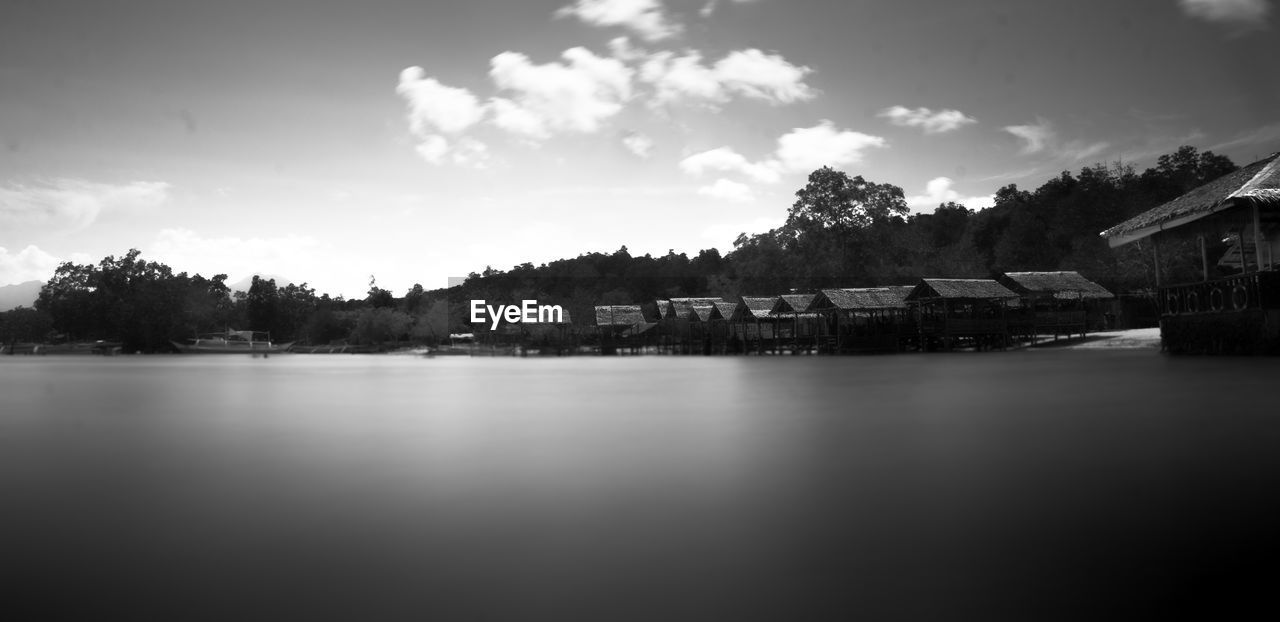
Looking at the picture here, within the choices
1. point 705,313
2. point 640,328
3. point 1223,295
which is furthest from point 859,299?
point 1223,295

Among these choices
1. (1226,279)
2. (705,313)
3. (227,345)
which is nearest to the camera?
(1226,279)

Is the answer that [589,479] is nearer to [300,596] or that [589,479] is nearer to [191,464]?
[300,596]

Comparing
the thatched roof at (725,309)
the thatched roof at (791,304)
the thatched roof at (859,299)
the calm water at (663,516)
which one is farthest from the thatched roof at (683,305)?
the calm water at (663,516)

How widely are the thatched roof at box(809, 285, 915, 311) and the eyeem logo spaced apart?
16.7 m

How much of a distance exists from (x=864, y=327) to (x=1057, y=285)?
8273 millimetres

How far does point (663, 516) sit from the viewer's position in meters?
3.21

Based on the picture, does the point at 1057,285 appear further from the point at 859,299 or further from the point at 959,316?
the point at 859,299

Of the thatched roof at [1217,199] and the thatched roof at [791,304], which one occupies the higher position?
the thatched roof at [1217,199]

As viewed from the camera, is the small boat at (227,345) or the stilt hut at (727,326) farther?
the small boat at (227,345)

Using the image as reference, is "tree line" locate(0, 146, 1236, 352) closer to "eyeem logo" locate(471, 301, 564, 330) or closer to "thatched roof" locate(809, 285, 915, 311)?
"eyeem logo" locate(471, 301, 564, 330)

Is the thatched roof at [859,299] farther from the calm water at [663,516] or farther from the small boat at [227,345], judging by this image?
the small boat at [227,345]

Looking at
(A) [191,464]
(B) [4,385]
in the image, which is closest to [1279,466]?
(A) [191,464]

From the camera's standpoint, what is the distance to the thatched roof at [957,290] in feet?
97.7

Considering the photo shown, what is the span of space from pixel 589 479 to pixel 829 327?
31249mm
